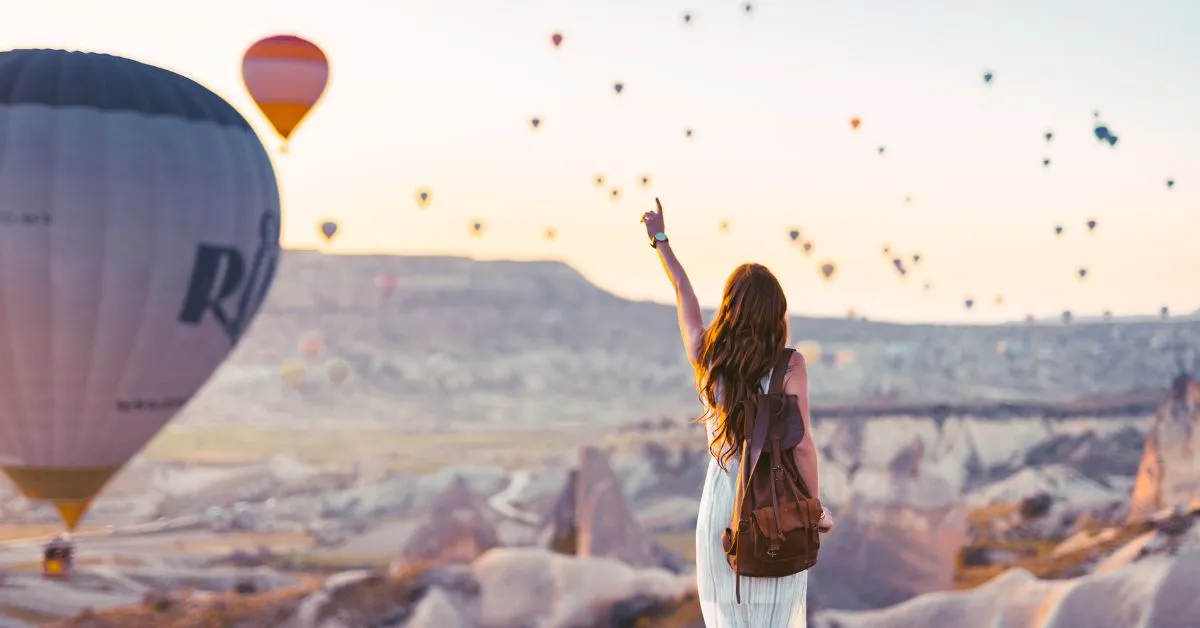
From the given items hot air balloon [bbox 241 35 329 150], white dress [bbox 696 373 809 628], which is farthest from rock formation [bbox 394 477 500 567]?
white dress [bbox 696 373 809 628]

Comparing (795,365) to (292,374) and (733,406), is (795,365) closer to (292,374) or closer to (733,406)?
(733,406)

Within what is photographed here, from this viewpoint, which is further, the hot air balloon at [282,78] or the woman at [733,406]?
the hot air balloon at [282,78]

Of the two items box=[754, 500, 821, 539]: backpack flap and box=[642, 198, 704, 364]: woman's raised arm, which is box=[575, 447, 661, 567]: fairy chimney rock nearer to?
box=[642, 198, 704, 364]: woman's raised arm

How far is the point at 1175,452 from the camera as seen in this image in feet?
336

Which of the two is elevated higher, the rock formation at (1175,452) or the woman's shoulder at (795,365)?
the woman's shoulder at (795,365)

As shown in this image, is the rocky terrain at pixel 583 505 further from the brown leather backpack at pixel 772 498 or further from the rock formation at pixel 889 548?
the brown leather backpack at pixel 772 498

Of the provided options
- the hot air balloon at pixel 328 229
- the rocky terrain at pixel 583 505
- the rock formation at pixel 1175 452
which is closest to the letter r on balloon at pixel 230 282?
the hot air balloon at pixel 328 229

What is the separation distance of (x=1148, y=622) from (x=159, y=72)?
131ft

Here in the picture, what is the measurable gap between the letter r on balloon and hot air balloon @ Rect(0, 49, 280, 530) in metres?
0.04

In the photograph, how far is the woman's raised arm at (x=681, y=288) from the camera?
6215 mm

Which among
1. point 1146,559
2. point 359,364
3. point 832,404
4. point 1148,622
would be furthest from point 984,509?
point 359,364

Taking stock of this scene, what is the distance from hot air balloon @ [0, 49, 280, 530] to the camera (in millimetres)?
30672

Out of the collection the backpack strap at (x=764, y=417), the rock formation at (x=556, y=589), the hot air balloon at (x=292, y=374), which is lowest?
the rock formation at (x=556, y=589)

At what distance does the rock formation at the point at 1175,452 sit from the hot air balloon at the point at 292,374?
348ft
